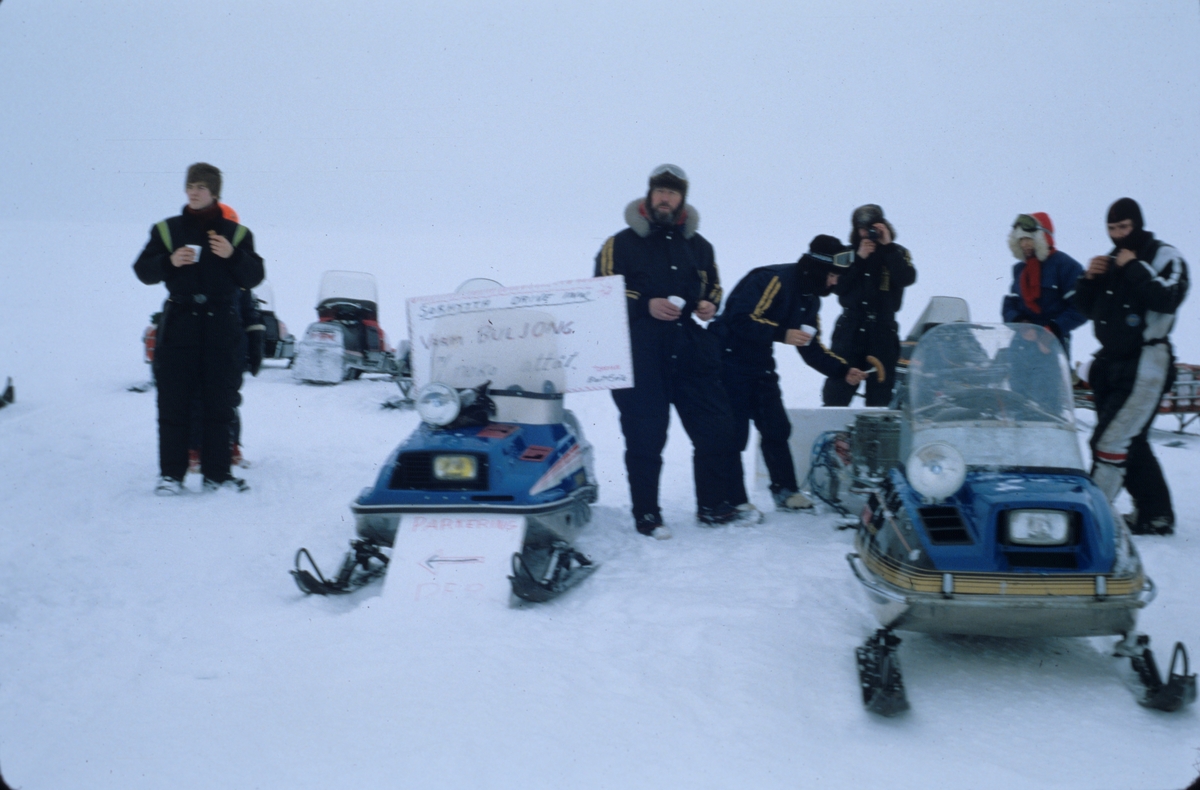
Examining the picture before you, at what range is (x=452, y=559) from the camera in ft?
14.3

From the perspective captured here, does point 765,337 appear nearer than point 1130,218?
No

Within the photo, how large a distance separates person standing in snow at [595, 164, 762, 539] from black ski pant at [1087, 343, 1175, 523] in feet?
6.16

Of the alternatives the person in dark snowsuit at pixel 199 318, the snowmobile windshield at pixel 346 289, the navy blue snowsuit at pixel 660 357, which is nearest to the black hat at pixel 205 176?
the person in dark snowsuit at pixel 199 318

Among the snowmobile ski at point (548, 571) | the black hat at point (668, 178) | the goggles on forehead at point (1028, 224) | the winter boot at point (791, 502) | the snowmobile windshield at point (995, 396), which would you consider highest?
the black hat at point (668, 178)

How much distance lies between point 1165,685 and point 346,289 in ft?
33.5

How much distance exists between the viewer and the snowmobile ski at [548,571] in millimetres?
4191

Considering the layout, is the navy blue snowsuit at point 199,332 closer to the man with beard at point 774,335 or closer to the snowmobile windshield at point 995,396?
the man with beard at point 774,335

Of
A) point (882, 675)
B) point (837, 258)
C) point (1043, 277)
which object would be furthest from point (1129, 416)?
point (882, 675)

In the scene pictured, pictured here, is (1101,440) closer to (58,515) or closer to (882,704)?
(882,704)

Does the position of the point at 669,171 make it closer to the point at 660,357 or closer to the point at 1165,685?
the point at 660,357

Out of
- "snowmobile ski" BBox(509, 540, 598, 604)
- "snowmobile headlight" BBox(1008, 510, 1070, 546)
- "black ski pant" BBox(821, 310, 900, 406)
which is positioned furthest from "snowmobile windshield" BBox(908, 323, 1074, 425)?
"black ski pant" BBox(821, 310, 900, 406)

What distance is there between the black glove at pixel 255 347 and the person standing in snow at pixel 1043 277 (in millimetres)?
4652

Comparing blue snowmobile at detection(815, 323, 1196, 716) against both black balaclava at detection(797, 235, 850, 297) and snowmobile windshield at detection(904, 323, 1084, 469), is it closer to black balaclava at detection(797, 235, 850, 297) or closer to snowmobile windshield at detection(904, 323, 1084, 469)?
snowmobile windshield at detection(904, 323, 1084, 469)

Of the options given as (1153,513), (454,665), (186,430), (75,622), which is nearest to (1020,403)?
(1153,513)
